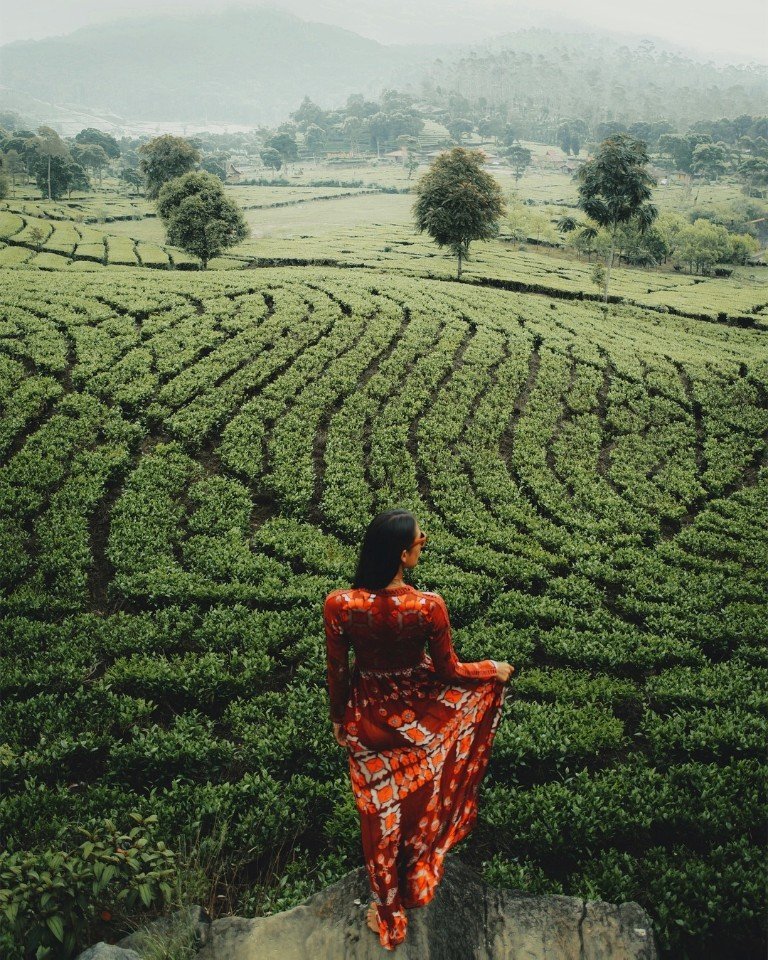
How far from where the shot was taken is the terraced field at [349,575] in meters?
5.46

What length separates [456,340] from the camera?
2155cm

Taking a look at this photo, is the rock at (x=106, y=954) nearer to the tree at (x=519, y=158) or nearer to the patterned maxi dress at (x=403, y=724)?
the patterned maxi dress at (x=403, y=724)

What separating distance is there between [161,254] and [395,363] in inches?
1114

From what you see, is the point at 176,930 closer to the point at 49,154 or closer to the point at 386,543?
the point at 386,543

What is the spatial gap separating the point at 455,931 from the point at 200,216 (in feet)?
118

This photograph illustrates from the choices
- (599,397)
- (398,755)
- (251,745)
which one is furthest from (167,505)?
(599,397)

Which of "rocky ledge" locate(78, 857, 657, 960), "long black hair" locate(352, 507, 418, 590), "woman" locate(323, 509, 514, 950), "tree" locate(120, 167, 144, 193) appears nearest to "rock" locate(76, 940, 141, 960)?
"rocky ledge" locate(78, 857, 657, 960)

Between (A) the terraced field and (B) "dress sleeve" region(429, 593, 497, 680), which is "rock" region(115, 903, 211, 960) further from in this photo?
(B) "dress sleeve" region(429, 593, 497, 680)

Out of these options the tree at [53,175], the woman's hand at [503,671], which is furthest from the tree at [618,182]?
the tree at [53,175]

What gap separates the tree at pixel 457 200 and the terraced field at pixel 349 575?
1217cm

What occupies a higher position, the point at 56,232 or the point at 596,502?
the point at 56,232

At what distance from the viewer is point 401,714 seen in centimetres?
423

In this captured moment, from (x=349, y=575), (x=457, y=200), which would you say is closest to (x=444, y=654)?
(x=349, y=575)

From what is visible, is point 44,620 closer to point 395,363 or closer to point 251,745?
point 251,745
